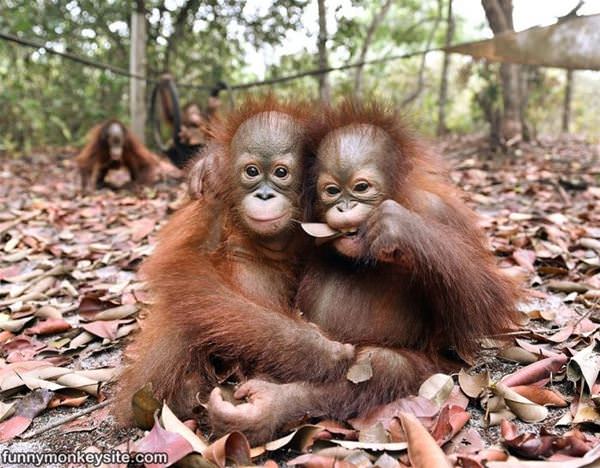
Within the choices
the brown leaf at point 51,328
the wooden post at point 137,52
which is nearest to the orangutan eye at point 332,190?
the brown leaf at point 51,328

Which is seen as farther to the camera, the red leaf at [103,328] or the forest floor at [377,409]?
the red leaf at [103,328]

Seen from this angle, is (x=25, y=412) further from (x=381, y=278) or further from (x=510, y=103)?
(x=510, y=103)

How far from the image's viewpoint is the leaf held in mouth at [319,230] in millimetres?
2020

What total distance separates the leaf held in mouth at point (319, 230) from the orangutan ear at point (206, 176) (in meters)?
0.51

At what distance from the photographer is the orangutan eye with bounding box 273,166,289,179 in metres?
2.23

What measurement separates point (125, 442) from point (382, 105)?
1.47 metres

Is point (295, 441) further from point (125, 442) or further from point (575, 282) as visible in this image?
point (575, 282)

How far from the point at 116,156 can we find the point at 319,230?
6.28 meters

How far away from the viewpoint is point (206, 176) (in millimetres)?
2439

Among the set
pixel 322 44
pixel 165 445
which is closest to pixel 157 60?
pixel 322 44

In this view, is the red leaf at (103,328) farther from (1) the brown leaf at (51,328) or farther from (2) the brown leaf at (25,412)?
(2) the brown leaf at (25,412)

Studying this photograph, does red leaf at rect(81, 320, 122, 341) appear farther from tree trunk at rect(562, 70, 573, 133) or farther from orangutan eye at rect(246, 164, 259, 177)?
tree trunk at rect(562, 70, 573, 133)

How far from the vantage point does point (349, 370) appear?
191cm

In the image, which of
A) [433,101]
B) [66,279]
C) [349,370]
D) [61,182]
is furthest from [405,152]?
[433,101]
